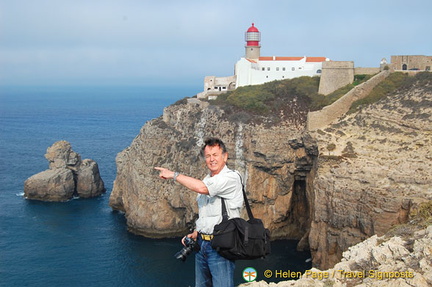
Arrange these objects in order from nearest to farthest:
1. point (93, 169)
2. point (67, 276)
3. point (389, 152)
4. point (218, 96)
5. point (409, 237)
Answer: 1. point (409, 237)
2. point (389, 152)
3. point (67, 276)
4. point (218, 96)
5. point (93, 169)

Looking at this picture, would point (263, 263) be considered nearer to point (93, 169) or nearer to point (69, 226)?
point (69, 226)

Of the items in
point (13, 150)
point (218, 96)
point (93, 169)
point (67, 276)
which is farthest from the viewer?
point (13, 150)

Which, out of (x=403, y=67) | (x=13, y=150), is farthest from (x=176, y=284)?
(x=13, y=150)

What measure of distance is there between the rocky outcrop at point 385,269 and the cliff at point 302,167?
63.1ft

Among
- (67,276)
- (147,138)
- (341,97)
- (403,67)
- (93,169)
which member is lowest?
(67,276)

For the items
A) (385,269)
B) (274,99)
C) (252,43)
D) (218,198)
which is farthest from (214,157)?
(252,43)

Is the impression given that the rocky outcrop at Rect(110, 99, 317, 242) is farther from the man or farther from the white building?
the man

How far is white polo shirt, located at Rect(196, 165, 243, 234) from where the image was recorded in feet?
25.6

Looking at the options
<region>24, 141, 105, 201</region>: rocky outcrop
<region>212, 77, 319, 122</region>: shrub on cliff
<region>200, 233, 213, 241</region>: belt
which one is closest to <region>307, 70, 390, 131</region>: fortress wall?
<region>212, 77, 319, 122</region>: shrub on cliff

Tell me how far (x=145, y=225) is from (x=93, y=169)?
15.3 m

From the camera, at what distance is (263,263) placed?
37688 mm

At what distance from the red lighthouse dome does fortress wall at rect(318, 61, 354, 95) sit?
10.5 metres

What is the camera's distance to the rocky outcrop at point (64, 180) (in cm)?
5528

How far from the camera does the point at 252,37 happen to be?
5575 centimetres
